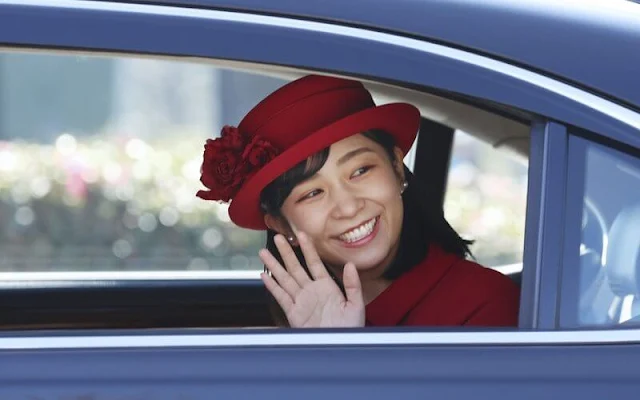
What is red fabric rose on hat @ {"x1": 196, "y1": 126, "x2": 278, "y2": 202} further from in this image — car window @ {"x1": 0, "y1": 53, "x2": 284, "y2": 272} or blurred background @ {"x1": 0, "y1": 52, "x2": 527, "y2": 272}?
car window @ {"x1": 0, "y1": 53, "x2": 284, "y2": 272}

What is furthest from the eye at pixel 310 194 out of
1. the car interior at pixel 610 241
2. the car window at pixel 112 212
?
the car window at pixel 112 212

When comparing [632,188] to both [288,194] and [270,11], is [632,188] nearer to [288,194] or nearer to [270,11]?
[270,11]

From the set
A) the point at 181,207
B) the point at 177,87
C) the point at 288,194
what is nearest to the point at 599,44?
the point at 288,194

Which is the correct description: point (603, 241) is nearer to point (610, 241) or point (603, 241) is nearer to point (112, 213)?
point (610, 241)

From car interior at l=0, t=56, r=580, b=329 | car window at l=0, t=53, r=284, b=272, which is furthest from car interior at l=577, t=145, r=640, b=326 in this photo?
car window at l=0, t=53, r=284, b=272

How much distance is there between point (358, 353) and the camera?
223 centimetres

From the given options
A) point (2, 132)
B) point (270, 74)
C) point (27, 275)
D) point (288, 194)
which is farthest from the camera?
point (2, 132)

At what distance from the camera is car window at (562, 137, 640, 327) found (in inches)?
90.3

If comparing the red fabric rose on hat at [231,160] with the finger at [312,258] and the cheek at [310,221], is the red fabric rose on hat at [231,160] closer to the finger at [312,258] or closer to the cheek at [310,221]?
the cheek at [310,221]

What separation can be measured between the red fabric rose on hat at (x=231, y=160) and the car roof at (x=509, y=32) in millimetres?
675

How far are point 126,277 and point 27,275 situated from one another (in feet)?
0.90

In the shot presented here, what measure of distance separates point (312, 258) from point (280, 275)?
5.1 inches

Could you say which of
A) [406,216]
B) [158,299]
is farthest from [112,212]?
[406,216]

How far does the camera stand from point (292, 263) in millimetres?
2877
